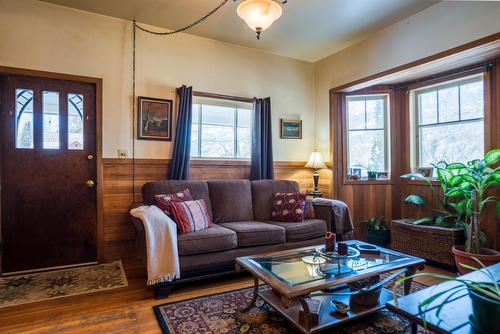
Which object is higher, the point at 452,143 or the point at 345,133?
the point at 345,133

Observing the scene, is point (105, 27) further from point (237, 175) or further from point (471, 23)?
point (471, 23)

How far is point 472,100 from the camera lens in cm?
332

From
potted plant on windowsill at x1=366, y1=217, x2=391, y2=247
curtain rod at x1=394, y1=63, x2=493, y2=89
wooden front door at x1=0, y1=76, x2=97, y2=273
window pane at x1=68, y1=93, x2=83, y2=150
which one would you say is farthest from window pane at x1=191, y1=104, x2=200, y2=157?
curtain rod at x1=394, y1=63, x2=493, y2=89

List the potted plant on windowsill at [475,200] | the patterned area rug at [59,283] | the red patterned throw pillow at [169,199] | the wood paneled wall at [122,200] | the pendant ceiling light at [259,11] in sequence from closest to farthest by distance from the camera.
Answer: the pendant ceiling light at [259,11], the patterned area rug at [59,283], the potted plant on windowsill at [475,200], the red patterned throw pillow at [169,199], the wood paneled wall at [122,200]

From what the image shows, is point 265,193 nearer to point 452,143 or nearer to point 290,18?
point 290,18

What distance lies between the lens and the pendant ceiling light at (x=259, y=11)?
88.4 inches

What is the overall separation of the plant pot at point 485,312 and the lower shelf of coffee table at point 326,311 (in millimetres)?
908

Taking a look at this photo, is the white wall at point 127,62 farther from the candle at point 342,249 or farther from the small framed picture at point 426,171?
the candle at point 342,249

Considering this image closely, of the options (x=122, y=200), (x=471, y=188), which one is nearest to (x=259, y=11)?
(x=122, y=200)

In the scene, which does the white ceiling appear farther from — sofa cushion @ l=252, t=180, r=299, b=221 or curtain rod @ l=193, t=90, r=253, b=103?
sofa cushion @ l=252, t=180, r=299, b=221

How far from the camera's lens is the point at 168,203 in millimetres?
2803

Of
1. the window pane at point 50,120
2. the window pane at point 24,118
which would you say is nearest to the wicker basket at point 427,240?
the window pane at point 50,120

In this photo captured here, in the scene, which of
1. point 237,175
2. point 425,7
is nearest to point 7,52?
point 237,175

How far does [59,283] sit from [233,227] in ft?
5.48
